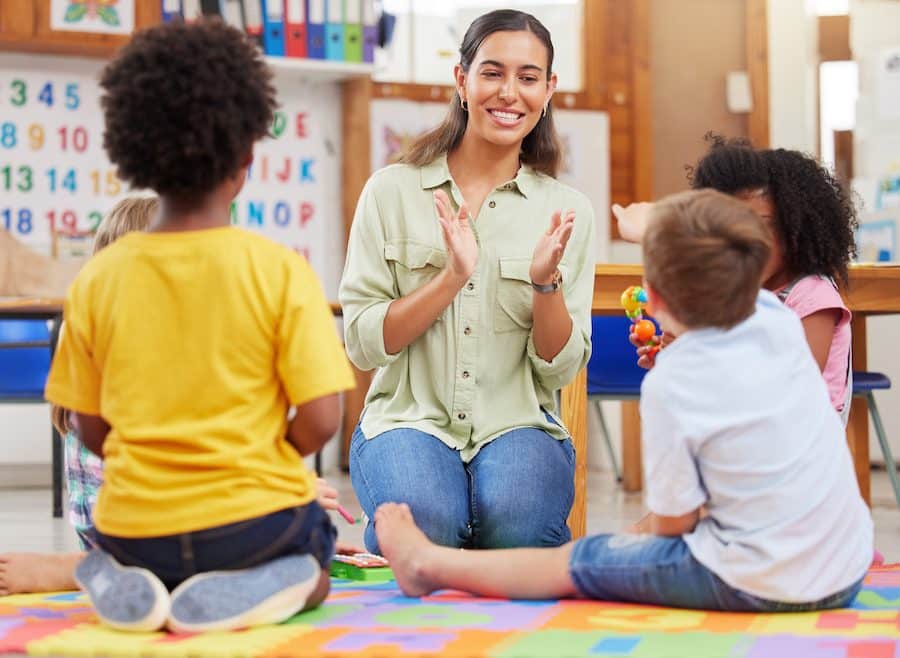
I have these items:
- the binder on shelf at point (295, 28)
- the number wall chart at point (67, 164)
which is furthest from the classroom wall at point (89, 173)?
the binder on shelf at point (295, 28)

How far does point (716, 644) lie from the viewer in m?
1.52

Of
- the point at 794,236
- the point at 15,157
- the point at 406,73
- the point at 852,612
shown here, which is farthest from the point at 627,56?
the point at 852,612

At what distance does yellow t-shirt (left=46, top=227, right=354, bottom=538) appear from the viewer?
1.57 metres

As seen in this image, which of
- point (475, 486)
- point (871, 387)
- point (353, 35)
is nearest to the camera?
point (475, 486)

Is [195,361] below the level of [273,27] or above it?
below

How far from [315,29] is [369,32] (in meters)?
0.21

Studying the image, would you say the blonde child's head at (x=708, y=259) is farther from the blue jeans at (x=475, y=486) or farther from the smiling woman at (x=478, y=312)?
the blue jeans at (x=475, y=486)

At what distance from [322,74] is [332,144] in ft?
0.99

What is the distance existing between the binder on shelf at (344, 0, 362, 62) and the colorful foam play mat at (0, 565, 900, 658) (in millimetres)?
3685

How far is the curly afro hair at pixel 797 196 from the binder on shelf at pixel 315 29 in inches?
119

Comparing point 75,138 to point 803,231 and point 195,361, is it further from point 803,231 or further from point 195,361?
point 195,361

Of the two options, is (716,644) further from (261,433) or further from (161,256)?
(161,256)

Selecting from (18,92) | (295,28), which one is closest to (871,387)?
(295,28)

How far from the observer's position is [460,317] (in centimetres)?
221
